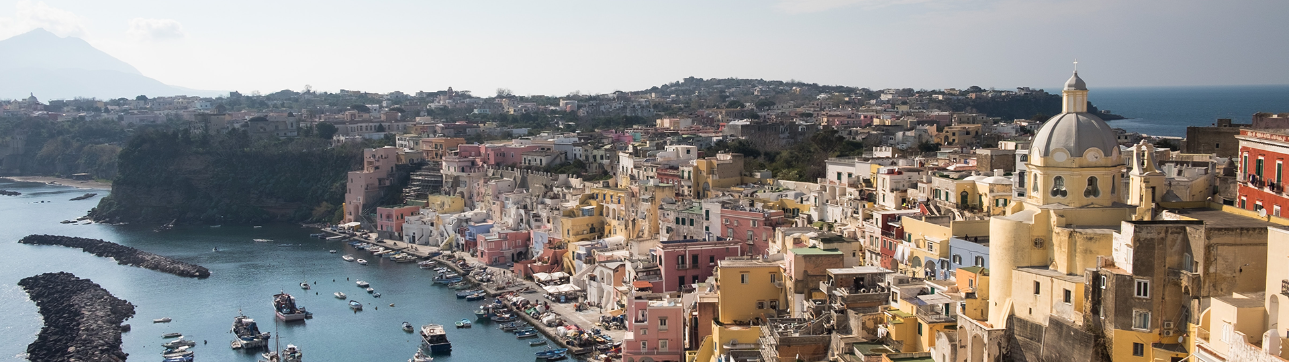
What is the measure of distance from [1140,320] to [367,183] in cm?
3765

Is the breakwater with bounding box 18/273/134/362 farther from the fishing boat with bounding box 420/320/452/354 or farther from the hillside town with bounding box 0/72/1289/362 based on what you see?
the hillside town with bounding box 0/72/1289/362

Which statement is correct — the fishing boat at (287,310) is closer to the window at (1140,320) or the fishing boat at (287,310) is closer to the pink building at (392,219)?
the pink building at (392,219)

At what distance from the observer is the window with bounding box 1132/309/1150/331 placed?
34.1 feet

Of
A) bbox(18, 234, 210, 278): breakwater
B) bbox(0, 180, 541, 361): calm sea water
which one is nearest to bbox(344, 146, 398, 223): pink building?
bbox(0, 180, 541, 361): calm sea water

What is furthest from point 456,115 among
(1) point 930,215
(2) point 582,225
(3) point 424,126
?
(1) point 930,215

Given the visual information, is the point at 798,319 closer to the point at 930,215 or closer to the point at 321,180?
the point at 930,215

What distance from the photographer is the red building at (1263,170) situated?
11477 mm

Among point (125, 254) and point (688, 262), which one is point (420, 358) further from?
point (125, 254)

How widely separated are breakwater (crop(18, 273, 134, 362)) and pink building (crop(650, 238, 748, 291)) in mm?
11385

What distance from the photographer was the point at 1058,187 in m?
12.4

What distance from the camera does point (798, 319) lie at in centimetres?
1554

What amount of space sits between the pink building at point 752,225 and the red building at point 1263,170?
12.0 meters

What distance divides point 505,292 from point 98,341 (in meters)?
9.21

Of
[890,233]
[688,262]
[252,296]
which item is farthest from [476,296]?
[890,233]
